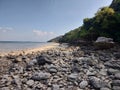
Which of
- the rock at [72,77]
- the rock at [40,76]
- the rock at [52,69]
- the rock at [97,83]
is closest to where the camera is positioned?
the rock at [97,83]

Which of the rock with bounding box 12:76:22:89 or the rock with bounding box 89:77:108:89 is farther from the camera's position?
the rock with bounding box 12:76:22:89

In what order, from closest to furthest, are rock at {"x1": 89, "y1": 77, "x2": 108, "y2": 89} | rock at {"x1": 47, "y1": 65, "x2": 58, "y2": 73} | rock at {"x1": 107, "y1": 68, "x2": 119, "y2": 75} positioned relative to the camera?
rock at {"x1": 89, "y1": 77, "x2": 108, "y2": 89} < rock at {"x1": 107, "y1": 68, "x2": 119, "y2": 75} < rock at {"x1": 47, "y1": 65, "x2": 58, "y2": 73}

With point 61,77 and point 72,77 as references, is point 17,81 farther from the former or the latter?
point 72,77

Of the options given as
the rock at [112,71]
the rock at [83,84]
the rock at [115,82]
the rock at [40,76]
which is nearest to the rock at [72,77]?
the rock at [83,84]

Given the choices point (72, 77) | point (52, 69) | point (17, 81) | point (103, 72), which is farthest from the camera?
point (52, 69)

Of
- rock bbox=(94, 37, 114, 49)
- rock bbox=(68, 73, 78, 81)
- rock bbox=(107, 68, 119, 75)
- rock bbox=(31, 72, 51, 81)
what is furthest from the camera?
rock bbox=(94, 37, 114, 49)

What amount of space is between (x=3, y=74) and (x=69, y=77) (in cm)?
401

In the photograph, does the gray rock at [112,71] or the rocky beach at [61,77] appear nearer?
the rocky beach at [61,77]

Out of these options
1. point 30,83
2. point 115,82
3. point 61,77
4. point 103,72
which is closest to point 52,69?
point 61,77

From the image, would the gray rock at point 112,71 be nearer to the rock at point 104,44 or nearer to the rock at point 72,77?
the rock at point 72,77

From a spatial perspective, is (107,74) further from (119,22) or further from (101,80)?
(119,22)

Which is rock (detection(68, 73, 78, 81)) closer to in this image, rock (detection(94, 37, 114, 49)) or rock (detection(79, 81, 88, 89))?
rock (detection(79, 81, 88, 89))

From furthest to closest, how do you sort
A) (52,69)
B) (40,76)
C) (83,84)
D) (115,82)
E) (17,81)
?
(52,69) → (40,76) → (17,81) → (115,82) → (83,84)

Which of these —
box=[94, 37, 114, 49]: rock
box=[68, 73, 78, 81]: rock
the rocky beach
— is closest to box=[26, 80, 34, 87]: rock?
the rocky beach
